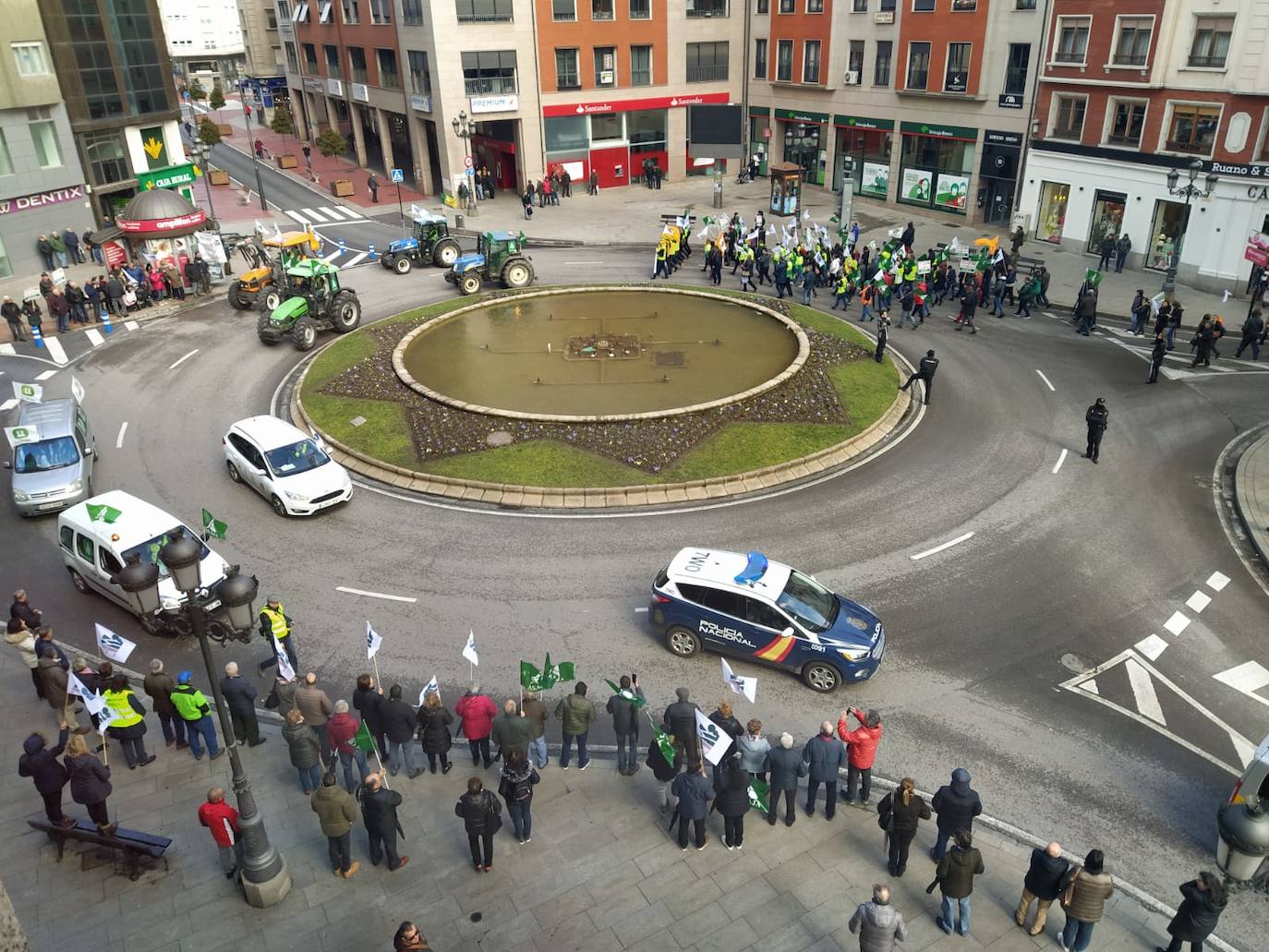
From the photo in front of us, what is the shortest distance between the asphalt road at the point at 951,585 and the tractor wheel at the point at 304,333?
3.77 meters

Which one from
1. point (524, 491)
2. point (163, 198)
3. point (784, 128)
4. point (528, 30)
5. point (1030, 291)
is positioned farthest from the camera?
point (784, 128)

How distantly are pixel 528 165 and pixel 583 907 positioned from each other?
48.3m

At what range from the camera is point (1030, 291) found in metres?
32.6

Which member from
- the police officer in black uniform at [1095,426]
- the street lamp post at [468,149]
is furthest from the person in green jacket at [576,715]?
the street lamp post at [468,149]

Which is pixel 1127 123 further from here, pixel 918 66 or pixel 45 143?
pixel 45 143

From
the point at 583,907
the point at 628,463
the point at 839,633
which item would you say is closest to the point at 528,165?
the point at 628,463

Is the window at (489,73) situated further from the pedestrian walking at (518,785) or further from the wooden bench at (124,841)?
the pedestrian walking at (518,785)

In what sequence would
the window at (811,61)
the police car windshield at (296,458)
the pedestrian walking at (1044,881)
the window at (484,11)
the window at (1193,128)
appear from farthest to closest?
the window at (811,61), the window at (484,11), the window at (1193,128), the police car windshield at (296,458), the pedestrian walking at (1044,881)

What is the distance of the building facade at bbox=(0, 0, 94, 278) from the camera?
123 ft

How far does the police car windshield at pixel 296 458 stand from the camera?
20297mm

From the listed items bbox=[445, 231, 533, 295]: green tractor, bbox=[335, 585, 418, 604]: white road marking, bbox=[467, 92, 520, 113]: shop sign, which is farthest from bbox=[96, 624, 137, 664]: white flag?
bbox=[467, 92, 520, 113]: shop sign

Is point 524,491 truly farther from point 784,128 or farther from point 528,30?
point 784,128

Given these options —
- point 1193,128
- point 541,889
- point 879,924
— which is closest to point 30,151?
point 541,889

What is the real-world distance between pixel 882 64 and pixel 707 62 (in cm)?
1254
